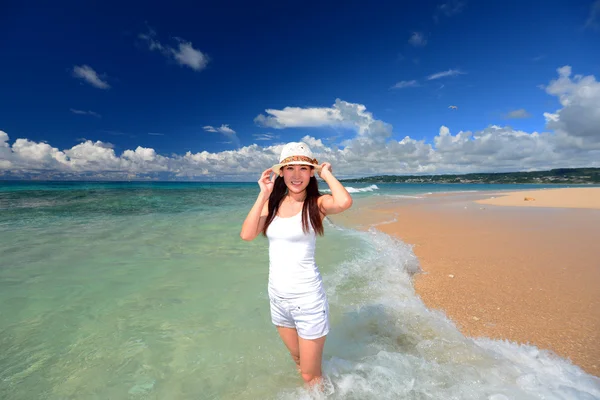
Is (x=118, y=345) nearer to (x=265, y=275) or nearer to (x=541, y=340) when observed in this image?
(x=265, y=275)

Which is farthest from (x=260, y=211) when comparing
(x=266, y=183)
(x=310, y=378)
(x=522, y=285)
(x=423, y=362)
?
(x=522, y=285)

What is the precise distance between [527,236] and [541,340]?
7.96m

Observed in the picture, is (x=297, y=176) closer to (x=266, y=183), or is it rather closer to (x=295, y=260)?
(x=266, y=183)

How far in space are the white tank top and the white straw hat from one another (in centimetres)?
50

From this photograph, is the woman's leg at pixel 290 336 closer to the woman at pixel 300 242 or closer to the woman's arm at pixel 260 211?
the woman at pixel 300 242

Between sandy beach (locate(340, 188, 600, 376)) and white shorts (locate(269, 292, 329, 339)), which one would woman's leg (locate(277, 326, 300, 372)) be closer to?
white shorts (locate(269, 292, 329, 339))

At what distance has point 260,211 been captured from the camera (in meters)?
2.88


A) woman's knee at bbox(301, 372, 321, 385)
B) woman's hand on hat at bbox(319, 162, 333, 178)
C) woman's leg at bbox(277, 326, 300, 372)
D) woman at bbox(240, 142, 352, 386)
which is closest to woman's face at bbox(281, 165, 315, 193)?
woman at bbox(240, 142, 352, 386)

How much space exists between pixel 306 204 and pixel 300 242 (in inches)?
15.0

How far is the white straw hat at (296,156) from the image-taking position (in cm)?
269

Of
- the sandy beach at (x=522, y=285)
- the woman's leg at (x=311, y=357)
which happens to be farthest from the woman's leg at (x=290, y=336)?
the sandy beach at (x=522, y=285)

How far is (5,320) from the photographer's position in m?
4.92

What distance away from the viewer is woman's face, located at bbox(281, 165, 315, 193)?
274 cm

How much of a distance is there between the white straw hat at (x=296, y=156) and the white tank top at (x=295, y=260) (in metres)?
0.50
